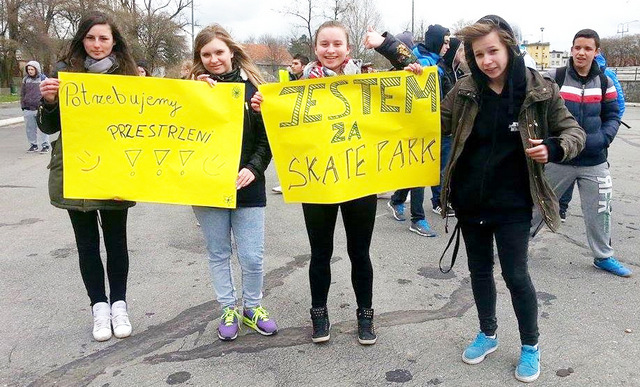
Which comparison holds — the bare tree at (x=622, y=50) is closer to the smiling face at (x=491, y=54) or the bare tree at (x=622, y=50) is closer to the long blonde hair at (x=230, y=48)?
the smiling face at (x=491, y=54)

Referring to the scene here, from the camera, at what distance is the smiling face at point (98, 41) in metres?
3.13

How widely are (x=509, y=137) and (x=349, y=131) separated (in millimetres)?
866

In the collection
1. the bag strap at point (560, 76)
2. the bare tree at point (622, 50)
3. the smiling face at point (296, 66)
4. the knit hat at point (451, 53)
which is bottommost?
the bag strap at point (560, 76)

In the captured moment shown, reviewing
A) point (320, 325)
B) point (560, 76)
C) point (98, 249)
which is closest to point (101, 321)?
point (98, 249)

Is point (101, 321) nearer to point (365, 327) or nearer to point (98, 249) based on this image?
point (98, 249)

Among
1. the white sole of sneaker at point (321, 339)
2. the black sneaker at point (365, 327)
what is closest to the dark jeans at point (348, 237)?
the black sneaker at point (365, 327)

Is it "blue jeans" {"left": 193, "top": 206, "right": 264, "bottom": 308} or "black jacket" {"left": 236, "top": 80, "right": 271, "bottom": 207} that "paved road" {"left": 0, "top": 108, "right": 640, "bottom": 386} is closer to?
"blue jeans" {"left": 193, "top": 206, "right": 264, "bottom": 308}

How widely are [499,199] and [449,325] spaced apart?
3.48 ft

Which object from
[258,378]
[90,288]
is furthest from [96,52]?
[258,378]

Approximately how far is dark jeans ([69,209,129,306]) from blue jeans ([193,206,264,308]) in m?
0.52

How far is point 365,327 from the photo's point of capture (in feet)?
10.7

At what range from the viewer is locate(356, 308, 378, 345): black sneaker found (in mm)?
3236

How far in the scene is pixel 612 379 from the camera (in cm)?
283

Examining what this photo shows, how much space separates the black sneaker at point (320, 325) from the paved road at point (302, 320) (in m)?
0.06
